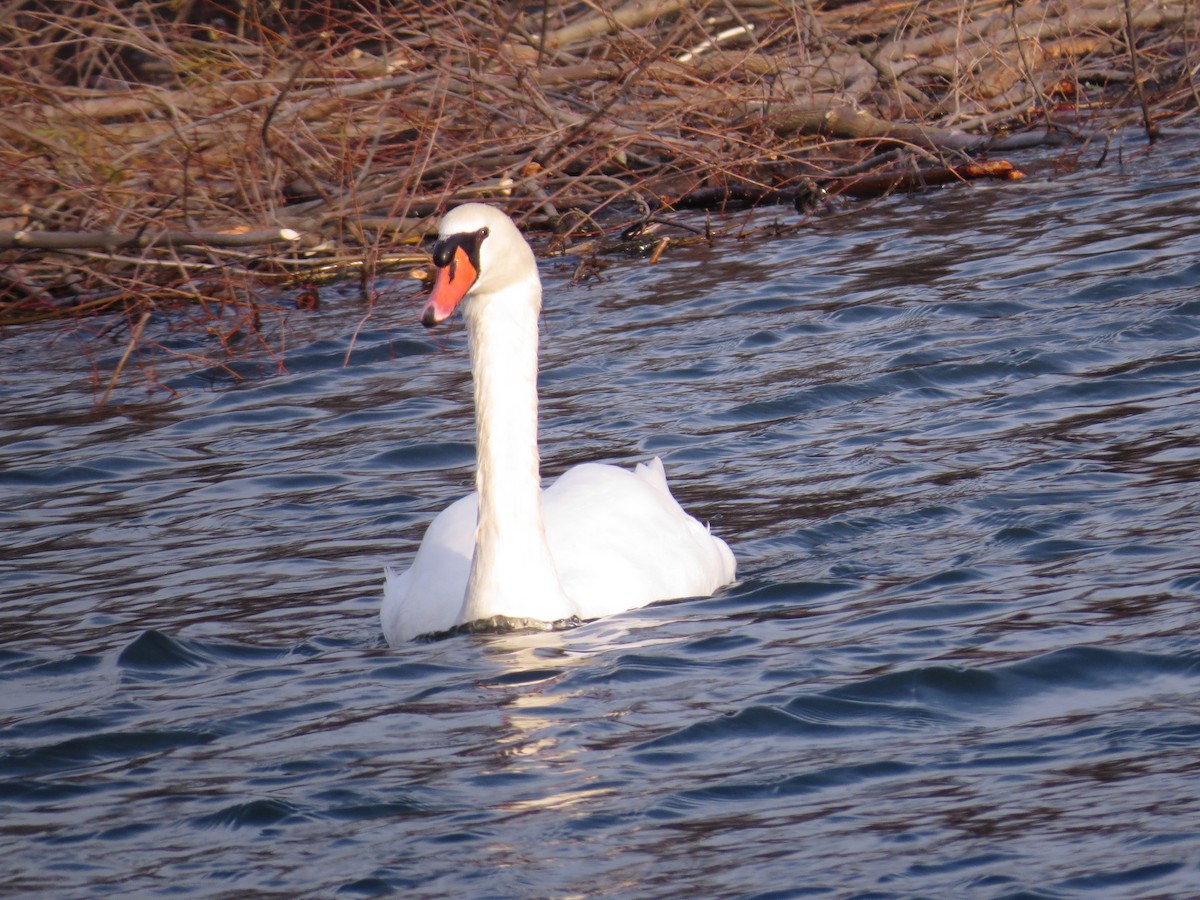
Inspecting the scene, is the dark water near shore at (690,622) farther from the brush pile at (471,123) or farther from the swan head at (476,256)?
the swan head at (476,256)

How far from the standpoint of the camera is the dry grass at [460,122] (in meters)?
9.88

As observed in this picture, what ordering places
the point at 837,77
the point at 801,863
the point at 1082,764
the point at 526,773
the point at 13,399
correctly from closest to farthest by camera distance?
the point at 801,863, the point at 1082,764, the point at 526,773, the point at 13,399, the point at 837,77

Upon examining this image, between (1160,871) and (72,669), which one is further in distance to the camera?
(72,669)

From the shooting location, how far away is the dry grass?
9.88m

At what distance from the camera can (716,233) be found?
469 inches

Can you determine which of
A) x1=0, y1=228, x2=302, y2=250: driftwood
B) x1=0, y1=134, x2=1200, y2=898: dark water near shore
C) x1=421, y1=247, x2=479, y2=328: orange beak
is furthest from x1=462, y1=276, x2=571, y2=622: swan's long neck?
x1=0, y1=228, x2=302, y2=250: driftwood

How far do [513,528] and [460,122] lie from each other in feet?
22.4

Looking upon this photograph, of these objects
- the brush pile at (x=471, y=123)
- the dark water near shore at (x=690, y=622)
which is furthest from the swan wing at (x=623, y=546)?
the brush pile at (x=471, y=123)

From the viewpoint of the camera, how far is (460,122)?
11.8 metres

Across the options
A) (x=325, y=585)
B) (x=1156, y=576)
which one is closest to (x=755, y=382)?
(x=325, y=585)

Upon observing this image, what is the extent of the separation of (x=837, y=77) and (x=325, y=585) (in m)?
7.84

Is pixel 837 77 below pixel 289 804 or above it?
above

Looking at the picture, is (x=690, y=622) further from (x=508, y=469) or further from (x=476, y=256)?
(x=476, y=256)

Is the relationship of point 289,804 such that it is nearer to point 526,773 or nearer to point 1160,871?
point 526,773
